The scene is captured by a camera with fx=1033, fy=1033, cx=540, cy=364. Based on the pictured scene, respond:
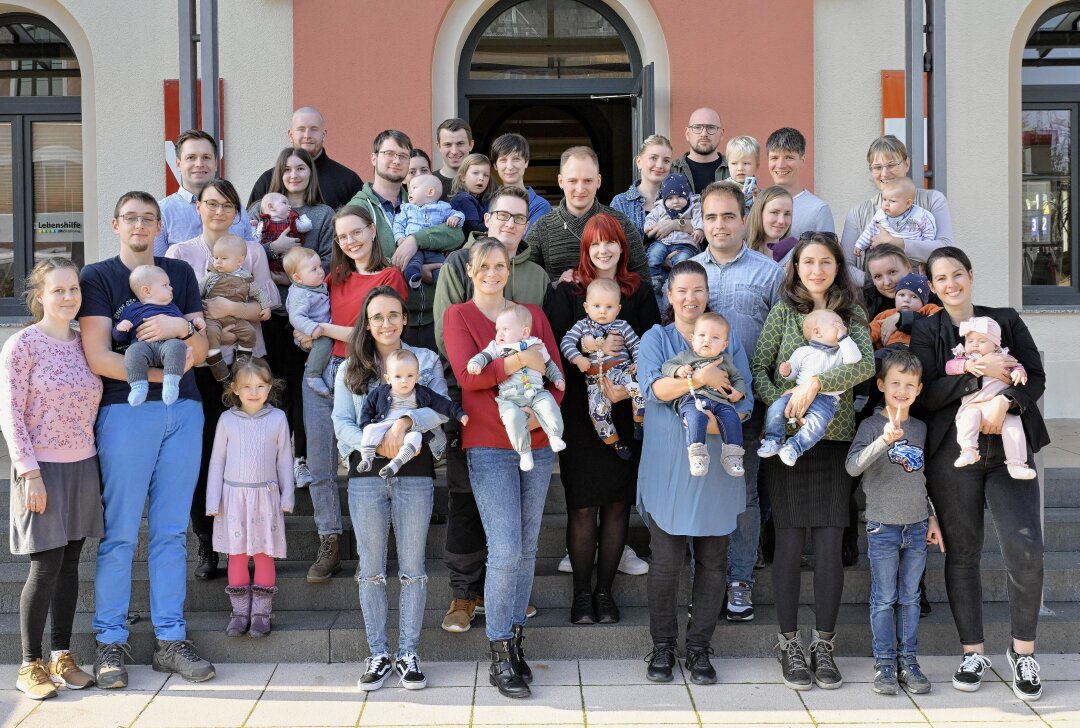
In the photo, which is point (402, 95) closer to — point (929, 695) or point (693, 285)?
point (693, 285)

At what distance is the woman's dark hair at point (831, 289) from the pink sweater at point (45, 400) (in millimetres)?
2827

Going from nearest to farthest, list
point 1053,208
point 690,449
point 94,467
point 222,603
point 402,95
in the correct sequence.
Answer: point 690,449 → point 94,467 → point 222,603 → point 402,95 → point 1053,208

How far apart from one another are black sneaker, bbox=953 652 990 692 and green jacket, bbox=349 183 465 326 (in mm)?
2724

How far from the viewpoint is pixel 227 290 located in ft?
15.2

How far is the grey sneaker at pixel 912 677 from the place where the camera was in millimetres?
4027

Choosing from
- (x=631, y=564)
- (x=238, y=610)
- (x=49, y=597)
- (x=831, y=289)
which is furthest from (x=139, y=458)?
(x=831, y=289)

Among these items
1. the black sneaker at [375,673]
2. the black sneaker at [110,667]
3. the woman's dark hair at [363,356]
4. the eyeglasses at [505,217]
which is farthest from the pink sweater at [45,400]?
the eyeglasses at [505,217]

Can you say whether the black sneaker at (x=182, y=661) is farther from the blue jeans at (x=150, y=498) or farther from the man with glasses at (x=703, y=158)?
the man with glasses at (x=703, y=158)

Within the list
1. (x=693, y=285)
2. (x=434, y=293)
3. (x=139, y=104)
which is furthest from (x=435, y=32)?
(x=693, y=285)

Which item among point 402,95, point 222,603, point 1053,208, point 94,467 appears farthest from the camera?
point 1053,208

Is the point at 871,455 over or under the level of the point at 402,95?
under

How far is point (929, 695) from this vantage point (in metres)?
4.04

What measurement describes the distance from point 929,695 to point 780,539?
818mm

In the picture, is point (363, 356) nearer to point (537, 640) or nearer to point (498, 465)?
point (498, 465)
